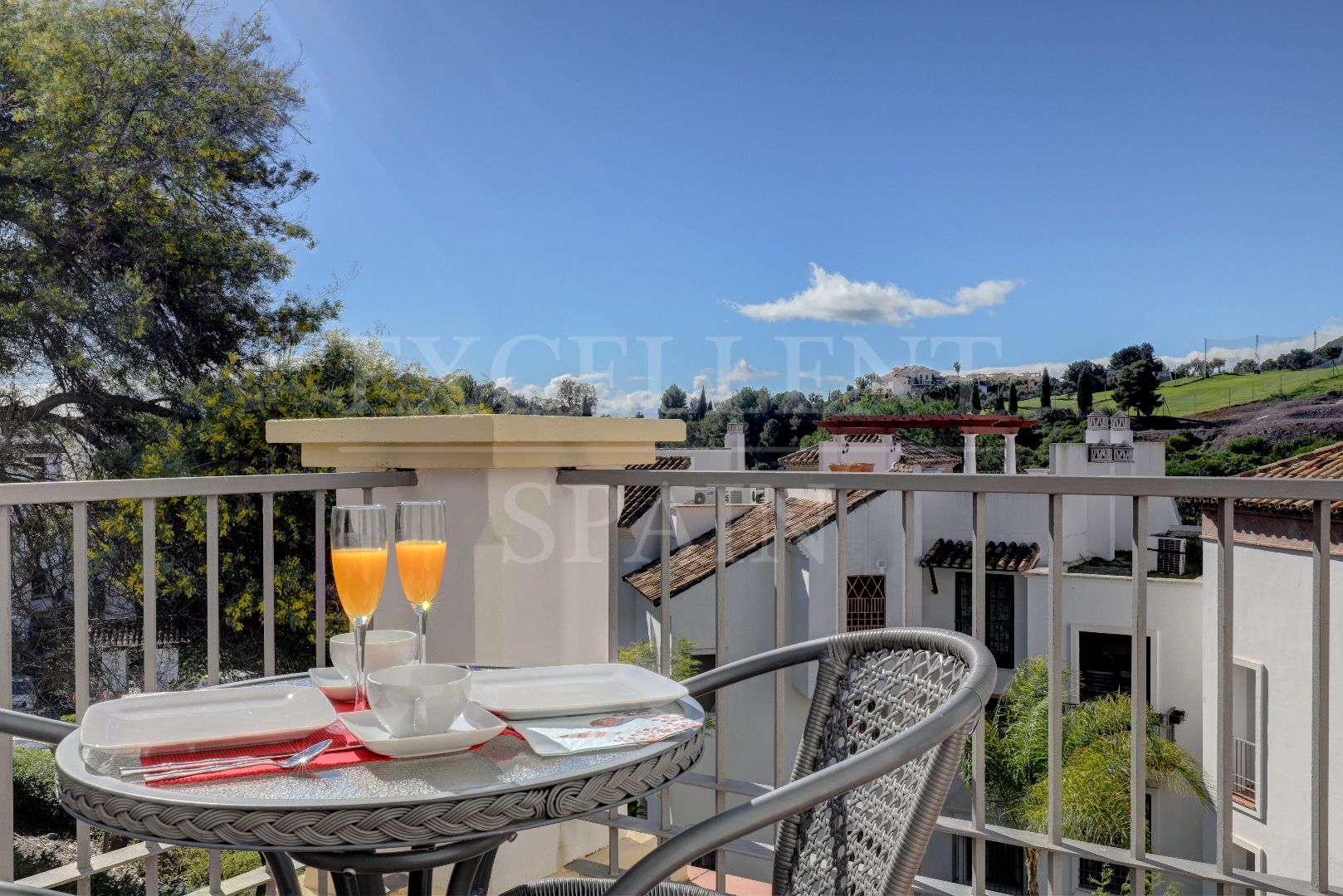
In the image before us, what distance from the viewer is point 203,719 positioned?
895 millimetres

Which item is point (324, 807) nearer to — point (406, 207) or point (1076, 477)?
point (1076, 477)

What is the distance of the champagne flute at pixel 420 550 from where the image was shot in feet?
3.41

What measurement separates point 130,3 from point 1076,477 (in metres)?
11.3

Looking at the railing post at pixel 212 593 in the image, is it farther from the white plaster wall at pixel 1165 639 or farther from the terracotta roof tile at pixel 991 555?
the white plaster wall at pixel 1165 639

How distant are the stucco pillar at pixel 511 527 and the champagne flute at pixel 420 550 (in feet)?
2.37

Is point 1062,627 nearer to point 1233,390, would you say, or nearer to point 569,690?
point 569,690

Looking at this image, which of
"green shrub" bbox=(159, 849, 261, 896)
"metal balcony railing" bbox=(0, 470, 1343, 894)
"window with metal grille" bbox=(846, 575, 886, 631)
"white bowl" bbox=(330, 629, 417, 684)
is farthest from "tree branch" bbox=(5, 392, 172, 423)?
"white bowl" bbox=(330, 629, 417, 684)

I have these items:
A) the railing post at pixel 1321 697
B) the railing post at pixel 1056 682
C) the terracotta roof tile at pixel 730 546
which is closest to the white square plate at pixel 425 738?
the railing post at pixel 1056 682

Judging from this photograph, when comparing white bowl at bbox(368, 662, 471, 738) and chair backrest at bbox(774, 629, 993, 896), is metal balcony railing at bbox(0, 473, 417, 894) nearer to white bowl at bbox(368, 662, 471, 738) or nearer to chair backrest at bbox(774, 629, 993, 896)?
white bowl at bbox(368, 662, 471, 738)

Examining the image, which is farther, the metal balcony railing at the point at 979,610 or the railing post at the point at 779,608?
the railing post at the point at 779,608

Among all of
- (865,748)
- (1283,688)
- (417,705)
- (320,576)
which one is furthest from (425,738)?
(1283,688)

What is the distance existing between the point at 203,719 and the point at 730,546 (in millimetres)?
10553

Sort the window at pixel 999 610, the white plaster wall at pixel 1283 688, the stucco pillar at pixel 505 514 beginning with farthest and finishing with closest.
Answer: the window at pixel 999 610 → the white plaster wall at pixel 1283 688 → the stucco pillar at pixel 505 514

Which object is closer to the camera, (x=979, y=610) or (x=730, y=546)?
(x=979, y=610)
